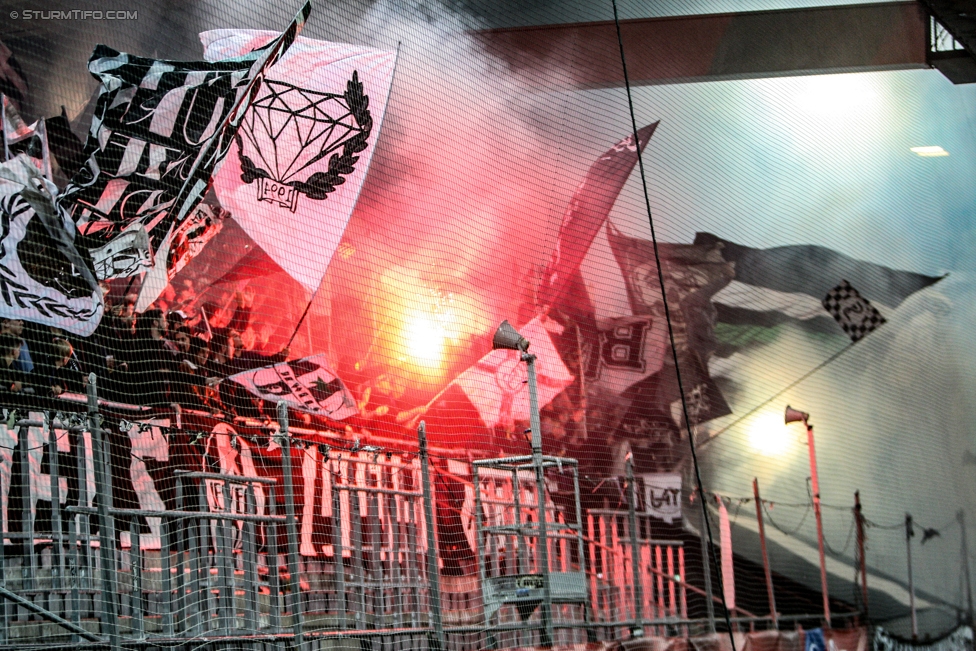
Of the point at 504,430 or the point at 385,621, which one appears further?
the point at 504,430

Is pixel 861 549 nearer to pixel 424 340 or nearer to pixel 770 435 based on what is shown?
pixel 770 435

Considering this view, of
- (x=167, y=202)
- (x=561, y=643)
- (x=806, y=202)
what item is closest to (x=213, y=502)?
(x=167, y=202)

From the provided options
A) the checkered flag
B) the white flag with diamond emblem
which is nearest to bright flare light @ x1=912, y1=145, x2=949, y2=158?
the checkered flag

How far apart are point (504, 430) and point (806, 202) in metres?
3.72

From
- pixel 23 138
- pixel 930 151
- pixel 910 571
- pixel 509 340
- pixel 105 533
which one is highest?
pixel 930 151

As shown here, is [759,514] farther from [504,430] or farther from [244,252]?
[244,252]

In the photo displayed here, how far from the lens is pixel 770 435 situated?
33.2 ft

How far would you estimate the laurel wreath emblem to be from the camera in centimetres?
716

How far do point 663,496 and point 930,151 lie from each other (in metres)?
4.44

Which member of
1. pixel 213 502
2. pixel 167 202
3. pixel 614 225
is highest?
pixel 614 225

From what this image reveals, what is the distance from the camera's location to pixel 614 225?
8.65 metres

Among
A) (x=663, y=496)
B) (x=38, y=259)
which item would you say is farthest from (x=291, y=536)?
(x=663, y=496)

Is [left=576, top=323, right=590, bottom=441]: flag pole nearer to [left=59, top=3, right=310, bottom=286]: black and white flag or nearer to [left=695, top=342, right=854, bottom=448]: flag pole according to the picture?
[left=695, top=342, right=854, bottom=448]: flag pole

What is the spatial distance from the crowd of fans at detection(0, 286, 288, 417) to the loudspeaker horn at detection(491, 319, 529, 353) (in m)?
1.78
